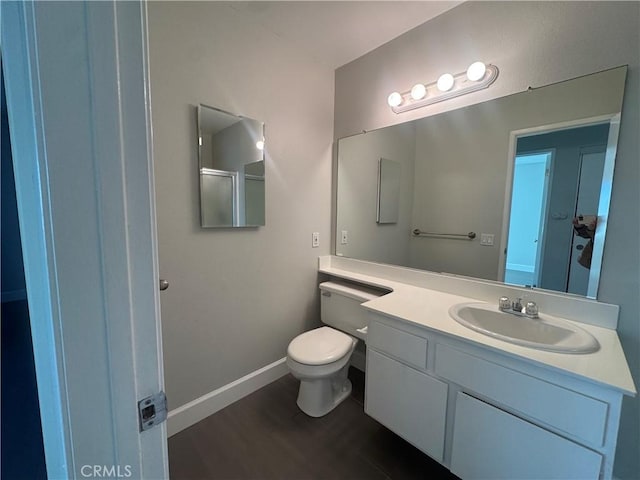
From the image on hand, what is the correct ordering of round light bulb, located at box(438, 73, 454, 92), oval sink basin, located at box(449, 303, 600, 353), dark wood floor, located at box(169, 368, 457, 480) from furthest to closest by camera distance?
round light bulb, located at box(438, 73, 454, 92) → dark wood floor, located at box(169, 368, 457, 480) → oval sink basin, located at box(449, 303, 600, 353)

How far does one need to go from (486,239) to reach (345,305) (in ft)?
3.32

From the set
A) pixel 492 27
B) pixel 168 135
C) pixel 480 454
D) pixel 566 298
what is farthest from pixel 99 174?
pixel 492 27

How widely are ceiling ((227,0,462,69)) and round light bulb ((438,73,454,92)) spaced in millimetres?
398

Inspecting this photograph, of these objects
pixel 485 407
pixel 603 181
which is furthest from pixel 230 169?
pixel 603 181

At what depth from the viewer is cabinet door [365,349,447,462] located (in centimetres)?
117

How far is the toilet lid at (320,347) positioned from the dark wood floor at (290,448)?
1.37 ft

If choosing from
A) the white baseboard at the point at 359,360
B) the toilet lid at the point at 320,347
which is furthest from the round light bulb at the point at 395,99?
the white baseboard at the point at 359,360

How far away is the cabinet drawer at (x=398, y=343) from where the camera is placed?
120 cm

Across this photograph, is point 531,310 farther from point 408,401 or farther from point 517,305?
point 408,401

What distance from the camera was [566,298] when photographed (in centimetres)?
123

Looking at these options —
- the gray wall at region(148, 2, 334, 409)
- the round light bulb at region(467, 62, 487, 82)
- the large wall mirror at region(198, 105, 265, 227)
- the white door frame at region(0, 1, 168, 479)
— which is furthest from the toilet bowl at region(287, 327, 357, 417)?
the round light bulb at region(467, 62, 487, 82)

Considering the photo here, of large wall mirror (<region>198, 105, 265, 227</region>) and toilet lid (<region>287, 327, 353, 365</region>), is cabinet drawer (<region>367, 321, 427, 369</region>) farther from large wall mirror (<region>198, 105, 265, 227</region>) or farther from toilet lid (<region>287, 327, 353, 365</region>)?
large wall mirror (<region>198, 105, 265, 227</region>)

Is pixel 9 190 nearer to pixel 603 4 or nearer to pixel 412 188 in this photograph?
pixel 412 188

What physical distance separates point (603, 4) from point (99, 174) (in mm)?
1912
